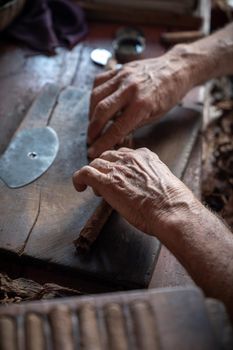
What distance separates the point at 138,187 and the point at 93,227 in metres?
0.17

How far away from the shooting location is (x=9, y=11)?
1751 millimetres

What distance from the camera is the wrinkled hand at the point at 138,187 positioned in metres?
1.15

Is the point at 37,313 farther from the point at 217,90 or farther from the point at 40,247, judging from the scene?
the point at 217,90

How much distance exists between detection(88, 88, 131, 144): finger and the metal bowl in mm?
628

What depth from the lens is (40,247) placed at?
1.23 meters

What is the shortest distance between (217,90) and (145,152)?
1192 millimetres

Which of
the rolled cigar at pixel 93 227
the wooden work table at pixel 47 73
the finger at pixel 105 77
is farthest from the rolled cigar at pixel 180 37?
the rolled cigar at pixel 93 227

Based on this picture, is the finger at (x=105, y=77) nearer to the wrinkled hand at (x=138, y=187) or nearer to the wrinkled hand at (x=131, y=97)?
the wrinkled hand at (x=131, y=97)

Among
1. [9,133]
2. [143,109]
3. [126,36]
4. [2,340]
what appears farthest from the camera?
[126,36]

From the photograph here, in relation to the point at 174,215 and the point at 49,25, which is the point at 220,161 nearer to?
the point at 174,215

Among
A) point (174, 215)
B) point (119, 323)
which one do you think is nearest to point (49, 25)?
point (174, 215)

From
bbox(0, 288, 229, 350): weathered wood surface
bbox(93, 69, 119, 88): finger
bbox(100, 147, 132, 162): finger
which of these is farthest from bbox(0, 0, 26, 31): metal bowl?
Answer: bbox(0, 288, 229, 350): weathered wood surface

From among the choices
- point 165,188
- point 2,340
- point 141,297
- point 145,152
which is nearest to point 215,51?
point 145,152

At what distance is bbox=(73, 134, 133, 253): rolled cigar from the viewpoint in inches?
48.1
